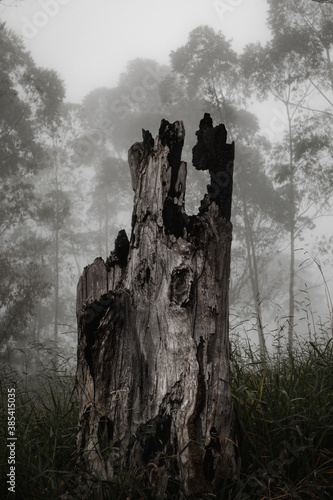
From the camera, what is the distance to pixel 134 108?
20453mm

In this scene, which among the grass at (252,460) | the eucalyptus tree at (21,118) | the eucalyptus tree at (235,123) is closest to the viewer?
the grass at (252,460)

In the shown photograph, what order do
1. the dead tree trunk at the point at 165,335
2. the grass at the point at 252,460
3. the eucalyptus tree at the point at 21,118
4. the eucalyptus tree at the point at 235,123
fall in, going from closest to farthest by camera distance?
the grass at the point at 252,460 < the dead tree trunk at the point at 165,335 < the eucalyptus tree at the point at 21,118 < the eucalyptus tree at the point at 235,123

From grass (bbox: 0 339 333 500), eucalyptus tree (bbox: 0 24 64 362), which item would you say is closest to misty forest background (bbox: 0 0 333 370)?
eucalyptus tree (bbox: 0 24 64 362)

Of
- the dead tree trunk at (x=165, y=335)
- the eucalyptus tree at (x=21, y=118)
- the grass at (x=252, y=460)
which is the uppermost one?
the eucalyptus tree at (x=21, y=118)

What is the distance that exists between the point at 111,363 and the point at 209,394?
0.48 meters

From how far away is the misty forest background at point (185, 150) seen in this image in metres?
11.4

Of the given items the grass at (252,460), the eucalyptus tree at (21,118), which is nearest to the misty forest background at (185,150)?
the eucalyptus tree at (21,118)

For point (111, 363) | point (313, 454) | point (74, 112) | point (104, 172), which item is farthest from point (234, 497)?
point (74, 112)

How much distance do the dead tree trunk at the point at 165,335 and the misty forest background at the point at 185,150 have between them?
247 inches

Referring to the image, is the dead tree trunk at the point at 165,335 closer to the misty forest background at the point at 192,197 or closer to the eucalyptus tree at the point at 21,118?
the misty forest background at the point at 192,197

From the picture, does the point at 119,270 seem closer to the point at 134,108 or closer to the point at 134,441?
the point at 134,441

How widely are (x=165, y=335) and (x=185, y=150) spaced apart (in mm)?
16256

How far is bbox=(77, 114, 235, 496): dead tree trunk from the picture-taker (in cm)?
152

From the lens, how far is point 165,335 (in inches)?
65.5
